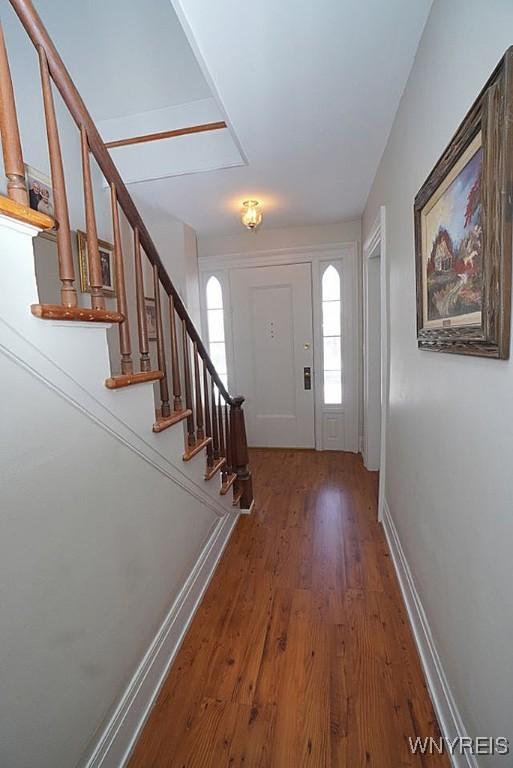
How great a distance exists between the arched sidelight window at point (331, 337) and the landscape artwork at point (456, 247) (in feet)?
7.43

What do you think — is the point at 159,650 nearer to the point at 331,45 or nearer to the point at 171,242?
the point at 331,45

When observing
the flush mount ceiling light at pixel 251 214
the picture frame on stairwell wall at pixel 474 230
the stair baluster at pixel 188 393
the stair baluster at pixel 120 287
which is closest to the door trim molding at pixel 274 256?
the flush mount ceiling light at pixel 251 214

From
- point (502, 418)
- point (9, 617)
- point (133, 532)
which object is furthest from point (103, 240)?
point (502, 418)

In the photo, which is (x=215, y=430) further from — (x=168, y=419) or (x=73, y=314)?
(x=73, y=314)

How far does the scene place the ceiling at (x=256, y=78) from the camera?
4.03 ft

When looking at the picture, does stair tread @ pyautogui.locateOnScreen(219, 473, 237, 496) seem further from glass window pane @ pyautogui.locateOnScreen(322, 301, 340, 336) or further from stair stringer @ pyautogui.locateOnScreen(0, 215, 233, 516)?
glass window pane @ pyautogui.locateOnScreen(322, 301, 340, 336)

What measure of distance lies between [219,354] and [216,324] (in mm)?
344

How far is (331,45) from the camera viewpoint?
1.33 m

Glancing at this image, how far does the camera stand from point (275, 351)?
380 centimetres

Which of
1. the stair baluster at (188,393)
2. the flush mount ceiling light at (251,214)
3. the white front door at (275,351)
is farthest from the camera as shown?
the white front door at (275,351)

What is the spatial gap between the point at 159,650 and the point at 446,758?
3.46ft

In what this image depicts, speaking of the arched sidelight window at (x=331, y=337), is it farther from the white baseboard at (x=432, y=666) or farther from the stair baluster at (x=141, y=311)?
the stair baluster at (x=141, y=311)

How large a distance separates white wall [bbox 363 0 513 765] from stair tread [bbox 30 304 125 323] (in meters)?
1.09

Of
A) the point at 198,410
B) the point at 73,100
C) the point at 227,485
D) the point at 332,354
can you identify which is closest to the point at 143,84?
the point at 73,100
